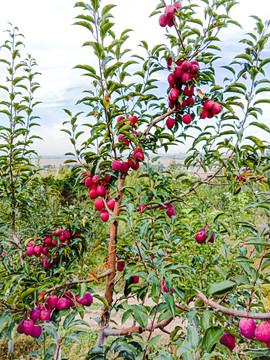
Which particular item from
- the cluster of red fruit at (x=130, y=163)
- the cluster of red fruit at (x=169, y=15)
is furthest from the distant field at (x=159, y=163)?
the cluster of red fruit at (x=169, y=15)

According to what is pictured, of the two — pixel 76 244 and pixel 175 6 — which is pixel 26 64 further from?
pixel 76 244

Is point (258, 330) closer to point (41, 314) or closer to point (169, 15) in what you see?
point (41, 314)

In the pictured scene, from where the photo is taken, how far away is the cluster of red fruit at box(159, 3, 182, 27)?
1348mm

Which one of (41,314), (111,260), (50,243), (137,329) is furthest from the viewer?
(50,243)

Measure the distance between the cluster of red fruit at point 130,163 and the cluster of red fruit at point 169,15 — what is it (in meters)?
0.66

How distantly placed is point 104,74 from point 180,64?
1.51 feet

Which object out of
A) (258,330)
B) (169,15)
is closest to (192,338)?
(258,330)

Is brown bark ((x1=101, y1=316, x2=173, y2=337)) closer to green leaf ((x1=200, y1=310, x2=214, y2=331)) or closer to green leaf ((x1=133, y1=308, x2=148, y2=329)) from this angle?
green leaf ((x1=133, y1=308, x2=148, y2=329))

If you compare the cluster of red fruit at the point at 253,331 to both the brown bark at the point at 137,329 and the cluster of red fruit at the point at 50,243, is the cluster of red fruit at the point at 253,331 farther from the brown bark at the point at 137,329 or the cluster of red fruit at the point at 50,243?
the cluster of red fruit at the point at 50,243

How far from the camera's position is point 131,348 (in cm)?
108

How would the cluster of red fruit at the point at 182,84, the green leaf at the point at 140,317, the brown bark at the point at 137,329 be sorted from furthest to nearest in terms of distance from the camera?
the cluster of red fruit at the point at 182,84
the brown bark at the point at 137,329
the green leaf at the point at 140,317

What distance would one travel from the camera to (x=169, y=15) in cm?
136

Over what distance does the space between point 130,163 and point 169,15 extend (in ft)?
2.50

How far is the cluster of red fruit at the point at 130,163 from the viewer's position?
138 cm
